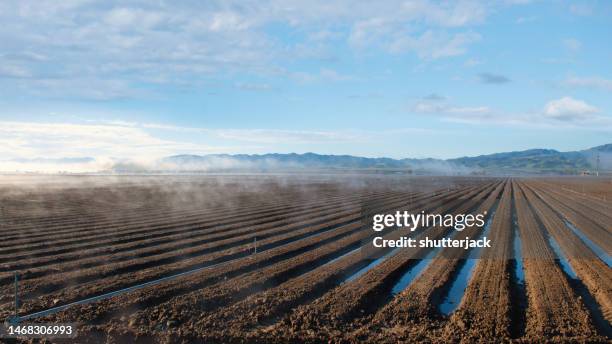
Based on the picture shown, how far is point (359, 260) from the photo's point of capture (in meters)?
14.8

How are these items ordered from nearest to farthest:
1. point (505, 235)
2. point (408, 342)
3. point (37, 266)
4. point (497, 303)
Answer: point (408, 342), point (497, 303), point (37, 266), point (505, 235)

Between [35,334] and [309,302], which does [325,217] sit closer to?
[309,302]

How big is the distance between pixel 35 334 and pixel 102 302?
174cm

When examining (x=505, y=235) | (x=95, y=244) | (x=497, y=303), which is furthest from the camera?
(x=505, y=235)

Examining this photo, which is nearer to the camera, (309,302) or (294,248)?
(309,302)

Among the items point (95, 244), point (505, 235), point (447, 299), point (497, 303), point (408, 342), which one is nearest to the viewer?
point (408, 342)

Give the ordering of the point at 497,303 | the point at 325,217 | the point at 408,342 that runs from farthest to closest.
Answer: the point at 325,217, the point at 497,303, the point at 408,342

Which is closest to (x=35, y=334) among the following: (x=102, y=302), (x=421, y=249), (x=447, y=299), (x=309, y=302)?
(x=102, y=302)

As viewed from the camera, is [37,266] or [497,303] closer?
[497,303]

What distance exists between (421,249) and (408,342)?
908 centimetres

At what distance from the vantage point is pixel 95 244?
17844mm

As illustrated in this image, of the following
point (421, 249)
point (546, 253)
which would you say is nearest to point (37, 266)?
point (421, 249)

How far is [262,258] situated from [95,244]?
7517 mm

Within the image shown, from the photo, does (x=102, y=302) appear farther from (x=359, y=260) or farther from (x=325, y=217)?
(x=325, y=217)
